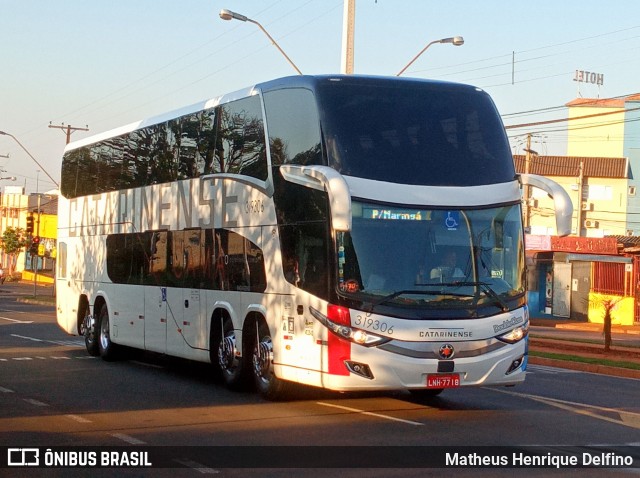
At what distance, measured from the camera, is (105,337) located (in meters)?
22.5

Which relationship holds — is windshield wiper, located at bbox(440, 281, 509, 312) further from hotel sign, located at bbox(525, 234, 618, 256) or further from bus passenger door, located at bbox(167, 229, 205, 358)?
hotel sign, located at bbox(525, 234, 618, 256)

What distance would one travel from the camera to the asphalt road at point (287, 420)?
35.1ft

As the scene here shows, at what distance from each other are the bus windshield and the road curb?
392 inches

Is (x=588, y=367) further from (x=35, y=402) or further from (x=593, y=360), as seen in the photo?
(x=35, y=402)

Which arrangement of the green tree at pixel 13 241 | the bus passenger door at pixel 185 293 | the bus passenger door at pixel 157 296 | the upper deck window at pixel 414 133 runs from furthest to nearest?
the green tree at pixel 13 241 → the bus passenger door at pixel 157 296 → the bus passenger door at pixel 185 293 → the upper deck window at pixel 414 133

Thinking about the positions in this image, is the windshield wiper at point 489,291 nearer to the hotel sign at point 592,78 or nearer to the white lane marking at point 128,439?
the white lane marking at point 128,439

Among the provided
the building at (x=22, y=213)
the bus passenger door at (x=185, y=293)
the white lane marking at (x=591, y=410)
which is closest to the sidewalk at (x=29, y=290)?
the building at (x=22, y=213)

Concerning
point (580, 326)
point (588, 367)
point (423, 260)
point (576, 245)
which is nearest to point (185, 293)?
point (423, 260)

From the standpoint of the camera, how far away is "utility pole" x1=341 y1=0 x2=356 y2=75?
2773 centimetres

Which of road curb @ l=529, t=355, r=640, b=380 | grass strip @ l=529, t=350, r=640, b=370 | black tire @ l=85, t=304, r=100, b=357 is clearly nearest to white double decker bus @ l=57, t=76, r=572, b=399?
black tire @ l=85, t=304, r=100, b=357

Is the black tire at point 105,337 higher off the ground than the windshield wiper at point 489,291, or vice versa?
the windshield wiper at point 489,291

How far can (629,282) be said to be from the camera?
5494cm

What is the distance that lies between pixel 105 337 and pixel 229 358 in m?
6.73

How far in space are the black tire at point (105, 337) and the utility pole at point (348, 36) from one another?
29.5ft
